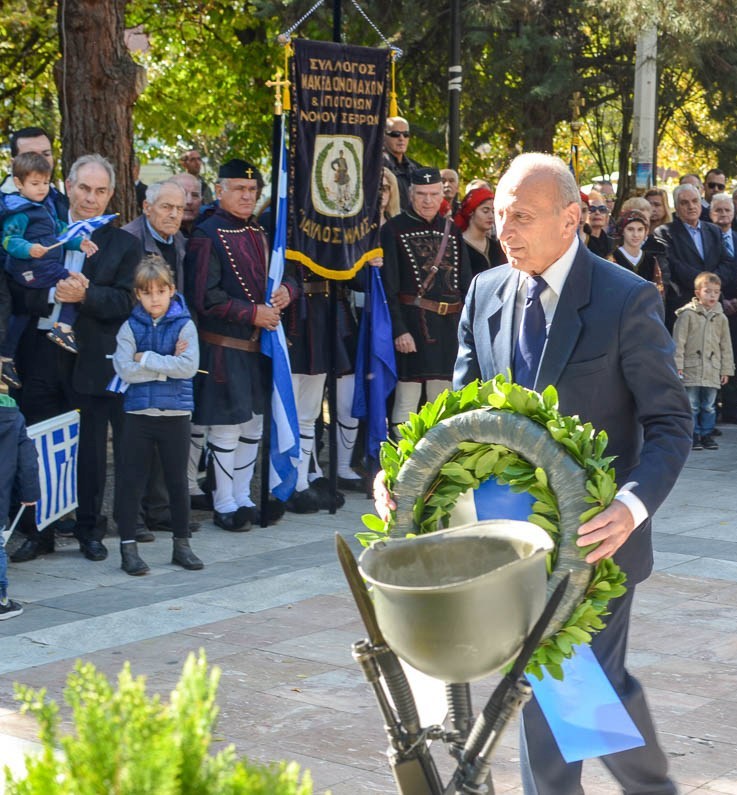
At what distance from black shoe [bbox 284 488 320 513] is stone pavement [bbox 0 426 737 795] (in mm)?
223

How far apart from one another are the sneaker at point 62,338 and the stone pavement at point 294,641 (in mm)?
1206

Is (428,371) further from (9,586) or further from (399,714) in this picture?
(399,714)

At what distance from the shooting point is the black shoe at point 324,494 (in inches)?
376

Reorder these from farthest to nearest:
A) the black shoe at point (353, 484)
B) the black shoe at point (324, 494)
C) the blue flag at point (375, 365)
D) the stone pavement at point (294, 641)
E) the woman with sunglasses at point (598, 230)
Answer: the woman with sunglasses at point (598, 230) < the black shoe at point (353, 484) < the blue flag at point (375, 365) < the black shoe at point (324, 494) < the stone pavement at point (294, 641)

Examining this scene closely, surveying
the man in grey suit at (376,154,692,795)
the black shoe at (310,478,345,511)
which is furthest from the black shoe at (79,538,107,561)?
the man in grey suit at (376,154,692,795)

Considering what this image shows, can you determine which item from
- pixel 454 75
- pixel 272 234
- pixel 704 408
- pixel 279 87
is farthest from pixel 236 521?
pixel 454 75

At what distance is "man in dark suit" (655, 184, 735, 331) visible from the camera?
43.4ft

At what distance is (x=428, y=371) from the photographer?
9891mm

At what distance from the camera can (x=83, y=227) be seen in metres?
7.90

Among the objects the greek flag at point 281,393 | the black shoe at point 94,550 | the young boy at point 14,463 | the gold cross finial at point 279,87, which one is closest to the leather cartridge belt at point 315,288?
the greek flag at point 281,393

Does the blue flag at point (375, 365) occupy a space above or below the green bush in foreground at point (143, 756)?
below

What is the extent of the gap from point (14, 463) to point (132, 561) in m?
0.97

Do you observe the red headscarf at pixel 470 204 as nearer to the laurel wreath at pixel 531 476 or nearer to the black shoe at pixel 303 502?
the black shoe at pixel 303 502

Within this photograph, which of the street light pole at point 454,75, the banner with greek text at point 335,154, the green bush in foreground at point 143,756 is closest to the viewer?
the green bush in foreground at point 143,756
